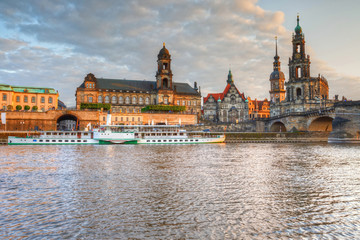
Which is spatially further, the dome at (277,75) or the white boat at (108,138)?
the dome at (277,75)

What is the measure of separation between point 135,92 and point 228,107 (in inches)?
1303

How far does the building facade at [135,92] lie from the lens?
81.6 meters

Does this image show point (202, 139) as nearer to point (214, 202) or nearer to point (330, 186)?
point (330, 186)

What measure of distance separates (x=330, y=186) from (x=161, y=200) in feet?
30.6

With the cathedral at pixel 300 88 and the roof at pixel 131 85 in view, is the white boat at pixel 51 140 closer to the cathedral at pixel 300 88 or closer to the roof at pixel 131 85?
the roof at pixel 131 85

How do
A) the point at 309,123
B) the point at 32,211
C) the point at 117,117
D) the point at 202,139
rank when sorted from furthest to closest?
1. the point at 117,117
2. the point at 309,123
3. the point at 202,139
4. the point at 32,211

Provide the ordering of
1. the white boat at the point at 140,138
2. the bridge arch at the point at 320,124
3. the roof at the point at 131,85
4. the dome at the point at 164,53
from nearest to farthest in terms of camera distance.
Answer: the white boat at the point at 140,138 < the bridge arch at the point at 320,124 < the roof at the point at 131,85 < the dome at the point at 164,53

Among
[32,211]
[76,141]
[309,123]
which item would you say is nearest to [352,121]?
[309,123]

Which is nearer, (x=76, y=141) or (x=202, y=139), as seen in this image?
(x=76, y=141)

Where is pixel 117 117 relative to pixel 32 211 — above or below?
above

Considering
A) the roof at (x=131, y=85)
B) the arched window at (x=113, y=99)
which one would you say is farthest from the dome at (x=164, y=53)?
the arched window at (x=113, y=99)

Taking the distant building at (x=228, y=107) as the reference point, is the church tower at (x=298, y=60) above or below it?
above

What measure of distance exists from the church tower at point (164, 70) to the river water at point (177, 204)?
68.5 meters

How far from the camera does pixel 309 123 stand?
60500mm
